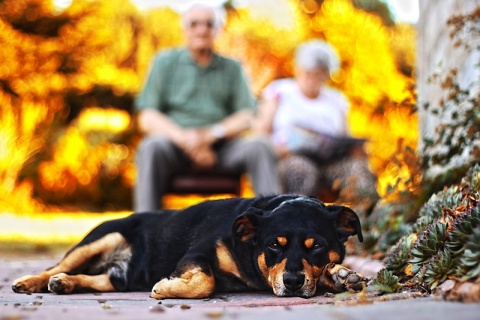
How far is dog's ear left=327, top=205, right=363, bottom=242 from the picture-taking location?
3.95 m

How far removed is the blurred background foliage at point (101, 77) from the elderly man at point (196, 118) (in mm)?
5451

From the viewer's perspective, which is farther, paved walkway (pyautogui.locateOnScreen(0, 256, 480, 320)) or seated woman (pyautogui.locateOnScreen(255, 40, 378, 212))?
seated woman (pyautogui.locateOnScreen(255, 40, 378, 212))

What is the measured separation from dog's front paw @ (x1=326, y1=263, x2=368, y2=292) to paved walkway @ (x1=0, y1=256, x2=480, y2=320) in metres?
0.23

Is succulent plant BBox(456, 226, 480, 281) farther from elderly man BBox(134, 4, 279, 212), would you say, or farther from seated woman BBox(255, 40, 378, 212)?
elderly man BBox(134, 4, 279, 212)

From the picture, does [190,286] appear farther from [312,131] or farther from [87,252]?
[312,131]

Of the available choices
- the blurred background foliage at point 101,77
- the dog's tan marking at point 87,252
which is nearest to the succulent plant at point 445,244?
the dog's tan marking at point 87,252

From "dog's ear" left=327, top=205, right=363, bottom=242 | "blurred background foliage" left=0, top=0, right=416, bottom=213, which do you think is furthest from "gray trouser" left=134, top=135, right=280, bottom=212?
"blurred background foliage" left=0, top=0, right=416, bottom=213

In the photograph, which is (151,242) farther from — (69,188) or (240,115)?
(69,188)

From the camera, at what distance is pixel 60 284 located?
427 cm

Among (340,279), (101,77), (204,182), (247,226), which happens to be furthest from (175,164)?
(101,77)

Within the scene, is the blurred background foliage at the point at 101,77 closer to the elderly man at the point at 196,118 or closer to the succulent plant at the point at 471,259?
the elderly man at the point at 196,118

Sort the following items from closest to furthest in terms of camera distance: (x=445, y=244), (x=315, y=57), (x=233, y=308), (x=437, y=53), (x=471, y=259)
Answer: (x=471, y=259) → (x=233, y=308) → (x=445, y=244) → (x=437, y=53) → (x=315, y=57)

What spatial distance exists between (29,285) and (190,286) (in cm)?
113

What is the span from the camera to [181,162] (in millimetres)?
7176
